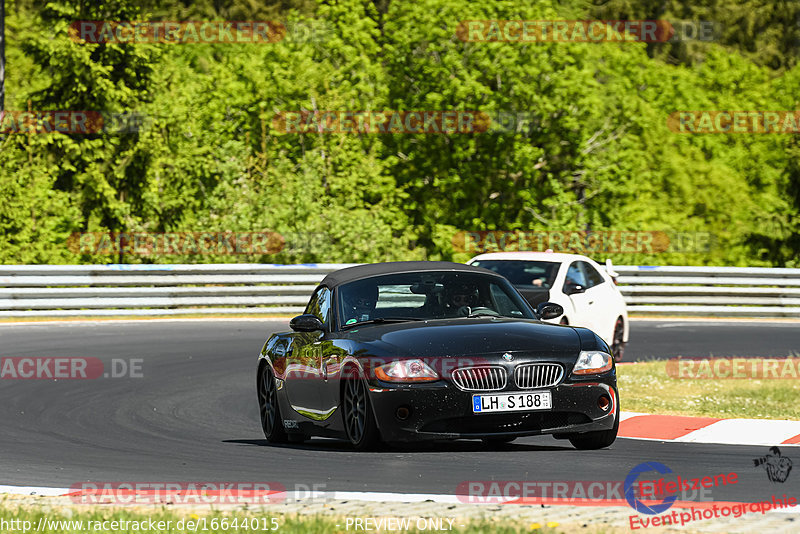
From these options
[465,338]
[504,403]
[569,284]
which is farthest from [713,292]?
[504,403]

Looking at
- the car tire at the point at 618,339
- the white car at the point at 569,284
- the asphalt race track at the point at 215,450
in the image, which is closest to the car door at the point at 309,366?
the asphalt race track at the point at 215,450

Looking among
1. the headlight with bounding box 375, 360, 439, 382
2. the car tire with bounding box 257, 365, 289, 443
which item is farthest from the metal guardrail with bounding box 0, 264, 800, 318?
the headlight with bounding box 375, 360, 439, 382

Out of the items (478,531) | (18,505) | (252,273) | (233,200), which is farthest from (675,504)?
(233,200)

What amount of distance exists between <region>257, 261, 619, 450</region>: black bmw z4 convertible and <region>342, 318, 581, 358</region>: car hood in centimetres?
1

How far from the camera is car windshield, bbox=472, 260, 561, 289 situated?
61.2 ft

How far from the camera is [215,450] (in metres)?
10.3

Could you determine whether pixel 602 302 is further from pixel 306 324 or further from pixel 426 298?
pixel 306 324

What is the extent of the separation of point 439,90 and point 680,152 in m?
22.4

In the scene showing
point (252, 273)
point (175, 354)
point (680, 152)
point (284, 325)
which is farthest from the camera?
point (680, 152)

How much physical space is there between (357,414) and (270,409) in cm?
186

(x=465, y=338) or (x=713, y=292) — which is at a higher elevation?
(x=465, y=338)

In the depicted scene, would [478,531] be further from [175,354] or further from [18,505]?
[175,354]

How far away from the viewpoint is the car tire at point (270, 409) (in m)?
11.1

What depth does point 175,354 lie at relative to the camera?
19.6m
